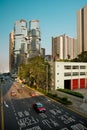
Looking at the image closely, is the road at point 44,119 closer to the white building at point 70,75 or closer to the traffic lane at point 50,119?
the traffic lane at point 50,119

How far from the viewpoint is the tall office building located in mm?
152312

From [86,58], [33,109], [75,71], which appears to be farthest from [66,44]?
[33,109]

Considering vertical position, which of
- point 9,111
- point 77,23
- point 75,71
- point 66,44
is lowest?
point 9,111

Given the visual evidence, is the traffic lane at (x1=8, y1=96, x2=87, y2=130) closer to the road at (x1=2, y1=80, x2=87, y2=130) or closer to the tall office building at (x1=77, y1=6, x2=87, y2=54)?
the road at (x1=2, y1=80, x2=87, y2=130)

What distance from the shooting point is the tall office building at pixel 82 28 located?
152 metres

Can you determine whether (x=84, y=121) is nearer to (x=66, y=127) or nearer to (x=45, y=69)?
(x=66, y=127)

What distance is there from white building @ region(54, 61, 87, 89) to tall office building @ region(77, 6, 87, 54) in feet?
260

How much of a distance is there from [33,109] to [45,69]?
32.1 meters

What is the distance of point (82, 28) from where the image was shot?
155 meters

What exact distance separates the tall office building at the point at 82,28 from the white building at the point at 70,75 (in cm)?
7916

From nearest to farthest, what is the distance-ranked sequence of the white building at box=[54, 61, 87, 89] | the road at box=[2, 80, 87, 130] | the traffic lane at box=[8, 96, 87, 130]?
1. the road at box=[2, 80, 87, 130]
2. the traffic lane at box=[8, 96, 87, 130]
3. the white building at box=[54, 61, 87, 89]

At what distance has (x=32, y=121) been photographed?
29578 millimetres

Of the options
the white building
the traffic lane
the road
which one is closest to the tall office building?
the white building

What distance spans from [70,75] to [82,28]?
9174cm
